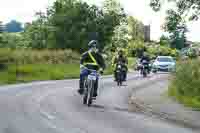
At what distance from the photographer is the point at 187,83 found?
2070 centimetres

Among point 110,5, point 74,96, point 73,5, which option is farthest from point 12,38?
point 74,96

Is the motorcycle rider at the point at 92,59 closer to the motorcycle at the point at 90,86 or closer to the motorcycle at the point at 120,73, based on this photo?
the motorcycle at the point at 90,86

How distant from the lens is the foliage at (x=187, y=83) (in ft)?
63.4

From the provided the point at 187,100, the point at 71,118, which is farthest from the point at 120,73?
the point at 71,118

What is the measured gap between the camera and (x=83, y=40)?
7294 centimetres

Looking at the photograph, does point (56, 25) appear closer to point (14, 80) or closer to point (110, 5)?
point (110, 5)

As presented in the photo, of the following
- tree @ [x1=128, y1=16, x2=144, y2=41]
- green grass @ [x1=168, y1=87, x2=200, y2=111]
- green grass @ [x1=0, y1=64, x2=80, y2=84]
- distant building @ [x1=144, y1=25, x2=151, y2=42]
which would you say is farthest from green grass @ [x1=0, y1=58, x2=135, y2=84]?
distant building @ [x1=144, y1=25, x2=151, y2=42]

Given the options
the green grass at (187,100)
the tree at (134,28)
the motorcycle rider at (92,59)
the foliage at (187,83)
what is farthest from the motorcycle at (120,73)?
the tree at (134,28)

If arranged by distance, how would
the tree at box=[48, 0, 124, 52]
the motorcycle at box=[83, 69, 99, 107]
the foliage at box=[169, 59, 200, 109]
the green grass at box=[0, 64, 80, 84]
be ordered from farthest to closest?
the tree at box=[48, 0, 124, 52], the green grass at box=[0, 64, 80, 84], the foliage at box=[169, 59, 200, 109], the motorcycle at box=[83, 69, 99, 107]

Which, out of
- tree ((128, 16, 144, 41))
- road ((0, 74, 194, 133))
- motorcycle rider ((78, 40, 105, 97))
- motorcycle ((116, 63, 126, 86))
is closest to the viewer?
road ((0, 74, 194, 133))

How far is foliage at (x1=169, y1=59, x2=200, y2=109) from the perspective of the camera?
1931cm

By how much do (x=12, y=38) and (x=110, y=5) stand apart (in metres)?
24.3

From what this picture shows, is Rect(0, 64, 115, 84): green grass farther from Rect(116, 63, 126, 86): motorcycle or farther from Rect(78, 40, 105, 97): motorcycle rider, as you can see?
Rect(78, 40, 105, 97): motorcycle rider

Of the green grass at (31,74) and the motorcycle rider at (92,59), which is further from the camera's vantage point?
the green grass at (31,74)
